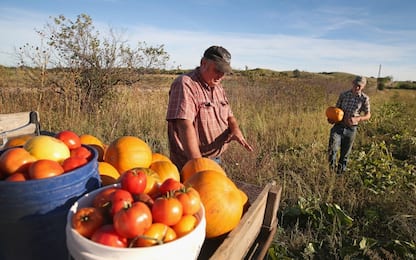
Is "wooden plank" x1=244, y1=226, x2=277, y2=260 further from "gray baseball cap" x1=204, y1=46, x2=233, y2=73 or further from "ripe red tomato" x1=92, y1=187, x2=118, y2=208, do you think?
"gray baseball cap" x1=204, y1=46, x2=233, y2=73

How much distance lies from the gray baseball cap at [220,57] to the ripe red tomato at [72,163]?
145 centimetres

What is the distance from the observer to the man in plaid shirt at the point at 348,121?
18.6 feet

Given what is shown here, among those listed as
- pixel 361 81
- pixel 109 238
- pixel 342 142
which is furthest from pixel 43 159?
pixel 361 81

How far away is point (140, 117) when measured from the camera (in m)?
7.52

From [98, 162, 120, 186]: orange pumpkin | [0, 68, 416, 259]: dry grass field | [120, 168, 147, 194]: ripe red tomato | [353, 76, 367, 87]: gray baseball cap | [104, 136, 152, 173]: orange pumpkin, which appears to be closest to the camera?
[120, 168, 147, 194]: ripe red tomato

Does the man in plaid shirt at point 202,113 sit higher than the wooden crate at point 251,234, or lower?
higher

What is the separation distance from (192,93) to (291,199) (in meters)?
2.77

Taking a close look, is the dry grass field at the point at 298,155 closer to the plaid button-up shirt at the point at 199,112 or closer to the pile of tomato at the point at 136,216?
the plaid button-up shirt at the point at 199,112

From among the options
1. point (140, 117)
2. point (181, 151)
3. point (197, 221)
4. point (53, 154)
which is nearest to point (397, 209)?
point (181, 151)

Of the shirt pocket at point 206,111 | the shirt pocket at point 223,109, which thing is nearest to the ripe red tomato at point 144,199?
the shirt pocket at point 206,111

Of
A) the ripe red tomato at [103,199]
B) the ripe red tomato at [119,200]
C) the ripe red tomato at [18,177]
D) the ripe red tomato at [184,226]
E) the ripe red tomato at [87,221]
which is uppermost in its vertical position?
the ripe red tomato at [18,177]

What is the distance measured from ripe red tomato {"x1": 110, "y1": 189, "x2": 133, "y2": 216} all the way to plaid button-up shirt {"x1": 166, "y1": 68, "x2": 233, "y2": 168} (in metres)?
1.30

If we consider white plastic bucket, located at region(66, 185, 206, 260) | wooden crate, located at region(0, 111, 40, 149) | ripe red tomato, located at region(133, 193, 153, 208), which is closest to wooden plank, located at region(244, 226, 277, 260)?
white plastic bucket, located at region(66, 185, 206, 260)

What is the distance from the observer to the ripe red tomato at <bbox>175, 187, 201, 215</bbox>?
Result: 3.04 ft
